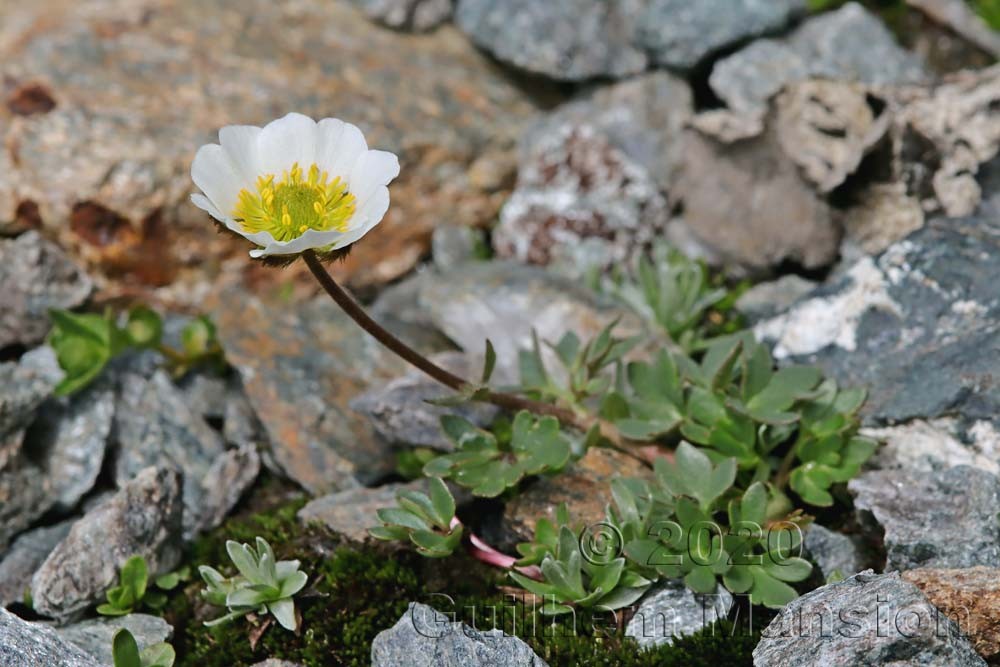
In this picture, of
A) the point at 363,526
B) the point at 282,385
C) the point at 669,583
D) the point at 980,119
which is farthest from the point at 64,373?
the point at 980,119

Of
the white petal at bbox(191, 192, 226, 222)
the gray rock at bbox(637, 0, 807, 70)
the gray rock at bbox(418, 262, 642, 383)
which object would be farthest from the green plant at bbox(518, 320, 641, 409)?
the gray rock at bbox(637, 0, 807, 70)

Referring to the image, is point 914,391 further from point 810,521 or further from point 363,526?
point 363,526

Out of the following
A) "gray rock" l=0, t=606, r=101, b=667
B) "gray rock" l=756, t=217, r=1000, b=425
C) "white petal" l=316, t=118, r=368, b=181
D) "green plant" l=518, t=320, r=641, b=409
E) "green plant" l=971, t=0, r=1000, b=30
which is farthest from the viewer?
"green plant" l=971, t=0, r=1000, b=30

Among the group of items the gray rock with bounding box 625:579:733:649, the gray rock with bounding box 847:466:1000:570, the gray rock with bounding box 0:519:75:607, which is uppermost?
the gray rock with bounding box 847:466:1000:570

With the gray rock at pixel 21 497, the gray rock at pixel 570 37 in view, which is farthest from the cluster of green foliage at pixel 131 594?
the gray rock at pixel 570 37

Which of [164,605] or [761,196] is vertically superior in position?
[761,196]

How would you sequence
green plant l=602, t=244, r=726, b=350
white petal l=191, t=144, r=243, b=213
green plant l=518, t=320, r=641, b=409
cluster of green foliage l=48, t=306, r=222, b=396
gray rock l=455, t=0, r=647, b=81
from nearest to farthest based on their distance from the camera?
white petal l=191, t=144, r=243, b=213 → green plant l=518, t=320, r=641, b=409 → cluster of green foliage l=48, t=306, r=222, b=396 → green plant l=602, t=244, r=726, b=350 → gray rock l=455, t=0, r=647, b=81

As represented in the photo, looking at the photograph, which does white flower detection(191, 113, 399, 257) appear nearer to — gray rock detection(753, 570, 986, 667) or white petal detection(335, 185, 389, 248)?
white petal detection(335, 185, 389, 248)
